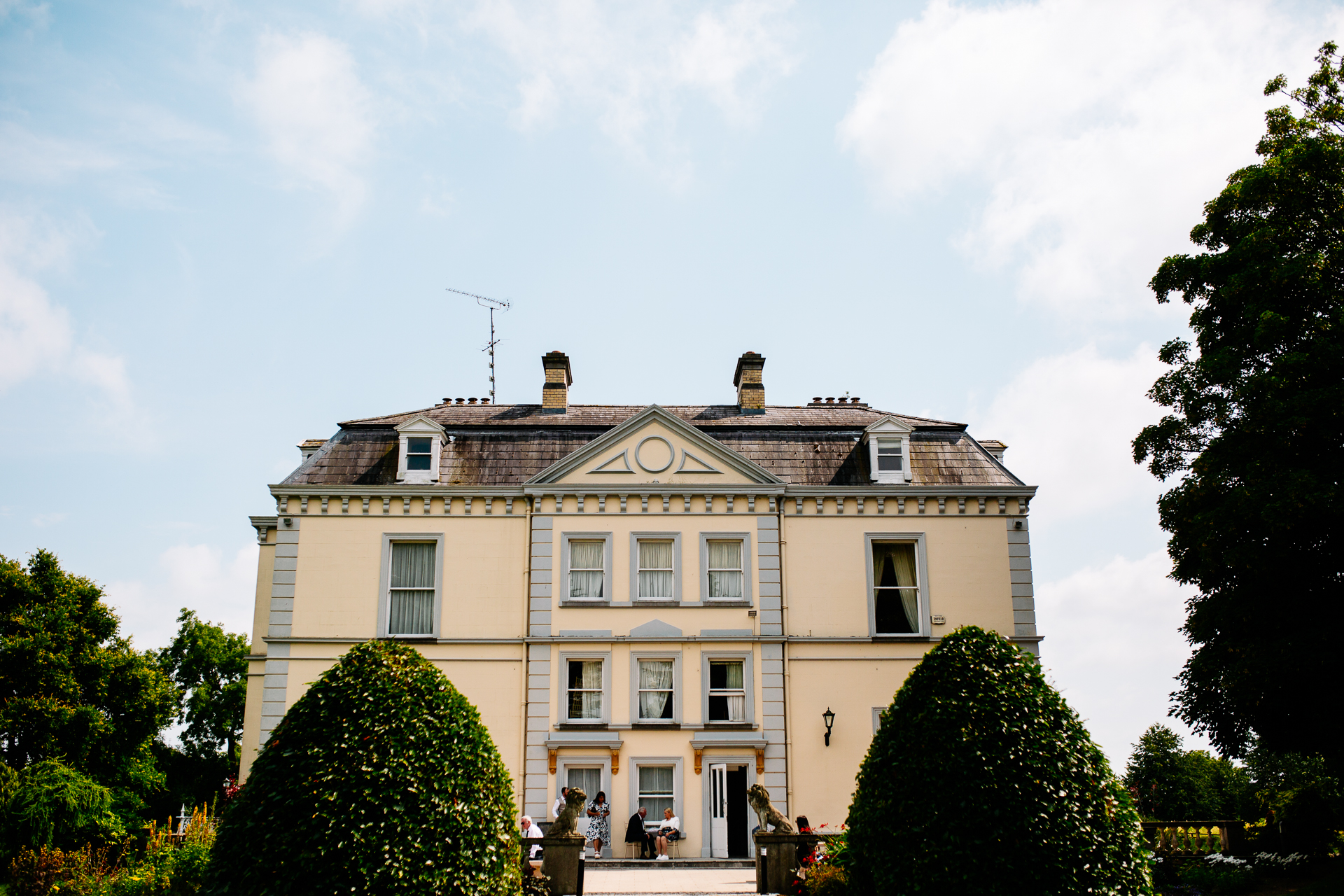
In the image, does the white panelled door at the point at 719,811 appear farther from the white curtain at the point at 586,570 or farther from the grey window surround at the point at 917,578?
the white curtain at the point at 586,570

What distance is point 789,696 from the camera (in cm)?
2297

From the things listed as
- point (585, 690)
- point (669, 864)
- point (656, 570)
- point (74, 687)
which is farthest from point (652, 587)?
point (74, 687)

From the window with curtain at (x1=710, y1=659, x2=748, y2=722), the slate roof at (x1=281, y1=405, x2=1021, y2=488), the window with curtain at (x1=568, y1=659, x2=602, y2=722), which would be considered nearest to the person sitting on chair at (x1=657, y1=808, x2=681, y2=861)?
the window with curtain at (x1=710, y1=659, x2=748, y2=722)

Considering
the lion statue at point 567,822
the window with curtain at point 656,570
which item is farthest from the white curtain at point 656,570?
the lion statue at point 567,822

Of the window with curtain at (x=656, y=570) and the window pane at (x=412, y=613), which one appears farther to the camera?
the window with curtain at (x=656, y=570)

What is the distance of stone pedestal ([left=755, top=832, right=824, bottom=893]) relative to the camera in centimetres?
1606

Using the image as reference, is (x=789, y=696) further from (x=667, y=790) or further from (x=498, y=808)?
(x=498, y=808)

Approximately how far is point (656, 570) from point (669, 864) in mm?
6446

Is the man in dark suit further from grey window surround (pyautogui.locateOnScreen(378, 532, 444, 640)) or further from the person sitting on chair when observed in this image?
grey window surround (pyautogui.locateOnScreen(378, 532, 444, 640))

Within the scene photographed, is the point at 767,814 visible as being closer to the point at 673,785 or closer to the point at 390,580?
the point at 673,785

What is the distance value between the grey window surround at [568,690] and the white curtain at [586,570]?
1.30 m

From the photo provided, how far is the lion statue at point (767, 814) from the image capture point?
54.2ft

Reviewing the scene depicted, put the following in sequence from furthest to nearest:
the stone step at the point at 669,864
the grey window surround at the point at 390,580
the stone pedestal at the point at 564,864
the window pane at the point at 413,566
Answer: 1. the window pane at the point at 413,566
2. the grey window surround at the point at 390,580
3. the stone step at the point at 669,864
4. the stone pedestal at the point at 564,864

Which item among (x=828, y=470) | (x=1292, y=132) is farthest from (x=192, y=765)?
(x=1292, y=132)
